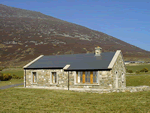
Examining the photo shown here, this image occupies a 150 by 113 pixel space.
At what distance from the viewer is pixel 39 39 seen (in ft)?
403

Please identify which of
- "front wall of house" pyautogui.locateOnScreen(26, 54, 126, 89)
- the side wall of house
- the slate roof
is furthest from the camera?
the slate roof

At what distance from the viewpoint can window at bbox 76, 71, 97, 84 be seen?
2128 cm

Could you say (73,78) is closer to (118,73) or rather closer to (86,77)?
(86,77)

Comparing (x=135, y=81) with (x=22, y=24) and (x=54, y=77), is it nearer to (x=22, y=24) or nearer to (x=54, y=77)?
(x=54, y=77)

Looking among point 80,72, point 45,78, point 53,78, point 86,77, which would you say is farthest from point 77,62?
point 45,78

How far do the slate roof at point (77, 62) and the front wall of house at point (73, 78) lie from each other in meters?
0.69

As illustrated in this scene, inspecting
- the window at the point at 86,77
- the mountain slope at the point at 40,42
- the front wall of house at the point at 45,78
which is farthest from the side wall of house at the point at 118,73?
the mountain slope at the point at 40,42

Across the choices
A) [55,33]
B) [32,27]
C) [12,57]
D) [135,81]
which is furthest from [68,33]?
[135,81]

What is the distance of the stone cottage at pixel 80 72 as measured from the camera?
2073 centimetres

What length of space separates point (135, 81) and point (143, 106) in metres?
17.8

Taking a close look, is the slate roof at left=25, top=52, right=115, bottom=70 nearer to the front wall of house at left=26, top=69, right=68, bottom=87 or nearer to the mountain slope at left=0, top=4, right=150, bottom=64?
the front wall of house at left=26, top=69, right=68, bottom=87

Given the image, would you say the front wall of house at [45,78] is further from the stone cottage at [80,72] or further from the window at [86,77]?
the window at [86,77]

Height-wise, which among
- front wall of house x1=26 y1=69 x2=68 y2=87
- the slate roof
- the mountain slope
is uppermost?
the mountain slope

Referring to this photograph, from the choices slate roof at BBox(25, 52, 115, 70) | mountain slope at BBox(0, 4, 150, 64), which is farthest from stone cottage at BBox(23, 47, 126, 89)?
mountain slope at BBox(0, 4, 150, 64)
